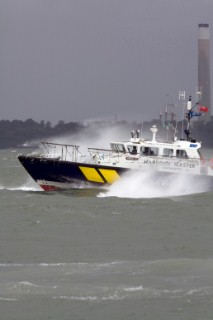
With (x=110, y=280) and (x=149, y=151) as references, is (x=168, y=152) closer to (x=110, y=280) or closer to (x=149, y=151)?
(x=149, y=151)

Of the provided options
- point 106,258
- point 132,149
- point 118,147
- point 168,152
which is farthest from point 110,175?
point 106,258

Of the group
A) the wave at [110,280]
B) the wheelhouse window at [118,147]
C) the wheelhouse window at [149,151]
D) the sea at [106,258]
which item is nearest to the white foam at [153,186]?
the wheelhouse window at [149,151]

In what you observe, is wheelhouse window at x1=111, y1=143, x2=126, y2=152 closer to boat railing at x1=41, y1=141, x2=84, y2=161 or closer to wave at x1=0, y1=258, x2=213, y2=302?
boat railing at x1=41, y1=141, x2=84, y2=161

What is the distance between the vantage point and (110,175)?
34094 millimetres

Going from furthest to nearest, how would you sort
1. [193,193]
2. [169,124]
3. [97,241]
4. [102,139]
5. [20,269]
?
[102,139] → [169,124] → [193,193] → [97,241] → [20,269]

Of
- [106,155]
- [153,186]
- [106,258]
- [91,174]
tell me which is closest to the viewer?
[106,258]

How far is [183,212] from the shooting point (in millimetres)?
27469

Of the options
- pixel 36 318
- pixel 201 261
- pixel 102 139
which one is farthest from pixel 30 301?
pixel 102 139

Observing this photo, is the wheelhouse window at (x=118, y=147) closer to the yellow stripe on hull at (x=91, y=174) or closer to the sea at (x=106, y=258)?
the yellow stripe on hull at (x=91, y=174)

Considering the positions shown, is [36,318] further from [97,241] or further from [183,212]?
[183,212]

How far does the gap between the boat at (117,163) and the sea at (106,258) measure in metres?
1.78

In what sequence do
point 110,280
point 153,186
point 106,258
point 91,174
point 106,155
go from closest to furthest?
1. point 110,280
2. point 106,258
3. point 91,174
4. point 106,155
5. point 153,186

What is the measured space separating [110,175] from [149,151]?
1.88 m

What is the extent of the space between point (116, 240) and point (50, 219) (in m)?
4.74
